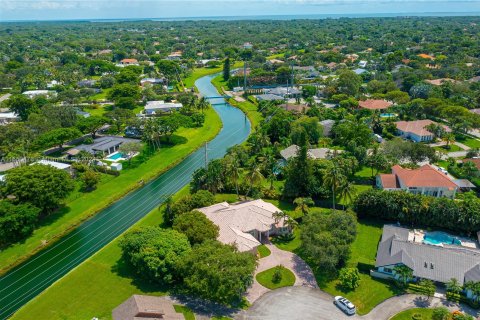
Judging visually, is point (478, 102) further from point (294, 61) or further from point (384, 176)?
point (294, 61)

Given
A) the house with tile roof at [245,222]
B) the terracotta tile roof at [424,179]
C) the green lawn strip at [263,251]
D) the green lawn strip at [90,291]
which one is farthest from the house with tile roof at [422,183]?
the green lawn strip at [90,291]

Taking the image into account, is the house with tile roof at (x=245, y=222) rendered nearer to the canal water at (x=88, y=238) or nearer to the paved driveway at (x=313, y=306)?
the paved driveway at (x=313, y=306)

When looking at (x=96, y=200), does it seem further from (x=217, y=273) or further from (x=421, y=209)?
(x=421, y=209)

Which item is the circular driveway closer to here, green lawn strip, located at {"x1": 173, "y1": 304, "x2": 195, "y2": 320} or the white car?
the white car

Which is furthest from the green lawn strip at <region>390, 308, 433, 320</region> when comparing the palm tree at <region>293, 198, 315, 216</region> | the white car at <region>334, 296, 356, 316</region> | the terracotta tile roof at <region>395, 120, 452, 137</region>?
the terracotta tile roof at <region>395, 120, 452, 137</region>

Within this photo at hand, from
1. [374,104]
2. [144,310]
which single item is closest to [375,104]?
[374,104]
